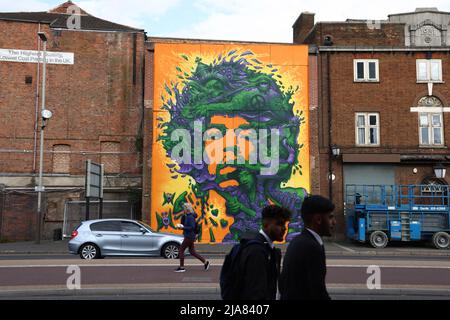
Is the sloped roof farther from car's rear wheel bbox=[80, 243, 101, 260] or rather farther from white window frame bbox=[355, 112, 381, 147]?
car's rear wheel bbox=[80, 243, 101, 260]

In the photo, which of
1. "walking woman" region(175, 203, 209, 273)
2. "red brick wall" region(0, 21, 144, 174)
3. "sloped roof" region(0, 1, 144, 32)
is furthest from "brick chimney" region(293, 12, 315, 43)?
"walking woman" region(175, 203, 209, 273)

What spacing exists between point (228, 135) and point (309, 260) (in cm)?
2230

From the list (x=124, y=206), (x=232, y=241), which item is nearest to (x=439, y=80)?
(x=232, y=241)

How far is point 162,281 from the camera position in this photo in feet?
34.9

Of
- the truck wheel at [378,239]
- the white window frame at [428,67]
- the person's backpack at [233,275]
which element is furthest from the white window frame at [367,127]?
Answer: the person's backpack at [233,275]

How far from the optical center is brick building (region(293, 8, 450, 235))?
26.2 m

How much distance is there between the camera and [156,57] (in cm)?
2622

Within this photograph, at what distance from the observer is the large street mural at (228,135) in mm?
25406

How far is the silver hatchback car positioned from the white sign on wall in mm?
14630

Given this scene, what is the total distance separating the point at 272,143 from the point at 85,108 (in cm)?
1088

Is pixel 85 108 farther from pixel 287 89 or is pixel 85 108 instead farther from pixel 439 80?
pixel 439 80

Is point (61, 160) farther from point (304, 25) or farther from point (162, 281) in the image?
point (162, 281)

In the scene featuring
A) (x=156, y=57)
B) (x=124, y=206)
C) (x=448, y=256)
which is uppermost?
(x=156, y=57)

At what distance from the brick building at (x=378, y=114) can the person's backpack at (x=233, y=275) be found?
2262 cm
